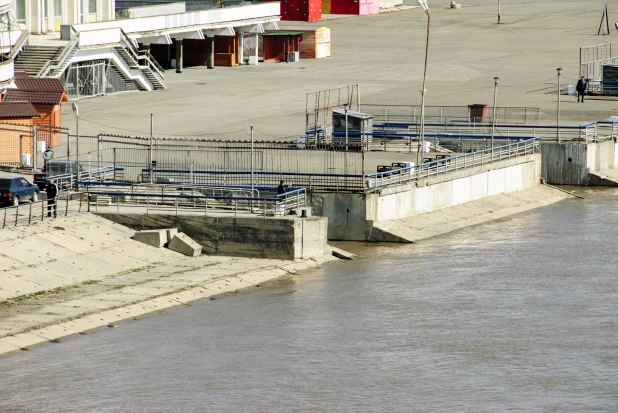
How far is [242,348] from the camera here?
31.3m

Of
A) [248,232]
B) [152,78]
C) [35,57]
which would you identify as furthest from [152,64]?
[248,232]

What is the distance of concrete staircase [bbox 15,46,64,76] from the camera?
64750 mm

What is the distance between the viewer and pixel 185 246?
40.0 metres

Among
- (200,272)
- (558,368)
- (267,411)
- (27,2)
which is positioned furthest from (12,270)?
(27,2)

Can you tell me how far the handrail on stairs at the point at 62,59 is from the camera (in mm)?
64669

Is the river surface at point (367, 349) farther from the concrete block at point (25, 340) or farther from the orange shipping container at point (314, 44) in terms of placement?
the orange shipping container at point (314, 44)

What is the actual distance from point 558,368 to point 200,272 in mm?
12095

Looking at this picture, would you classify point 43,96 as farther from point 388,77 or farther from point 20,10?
point 388,77

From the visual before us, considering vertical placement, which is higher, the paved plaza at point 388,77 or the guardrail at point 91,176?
the paved plaza at point 388,77

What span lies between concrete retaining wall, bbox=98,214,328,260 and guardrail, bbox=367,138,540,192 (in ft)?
14.8

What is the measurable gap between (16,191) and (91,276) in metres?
6.76

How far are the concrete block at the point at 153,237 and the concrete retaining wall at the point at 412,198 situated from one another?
6020 millimetres

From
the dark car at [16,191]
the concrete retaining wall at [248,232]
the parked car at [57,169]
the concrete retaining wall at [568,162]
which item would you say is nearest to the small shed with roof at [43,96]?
the parked car at [57,169]

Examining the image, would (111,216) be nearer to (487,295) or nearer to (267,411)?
(487,295)
